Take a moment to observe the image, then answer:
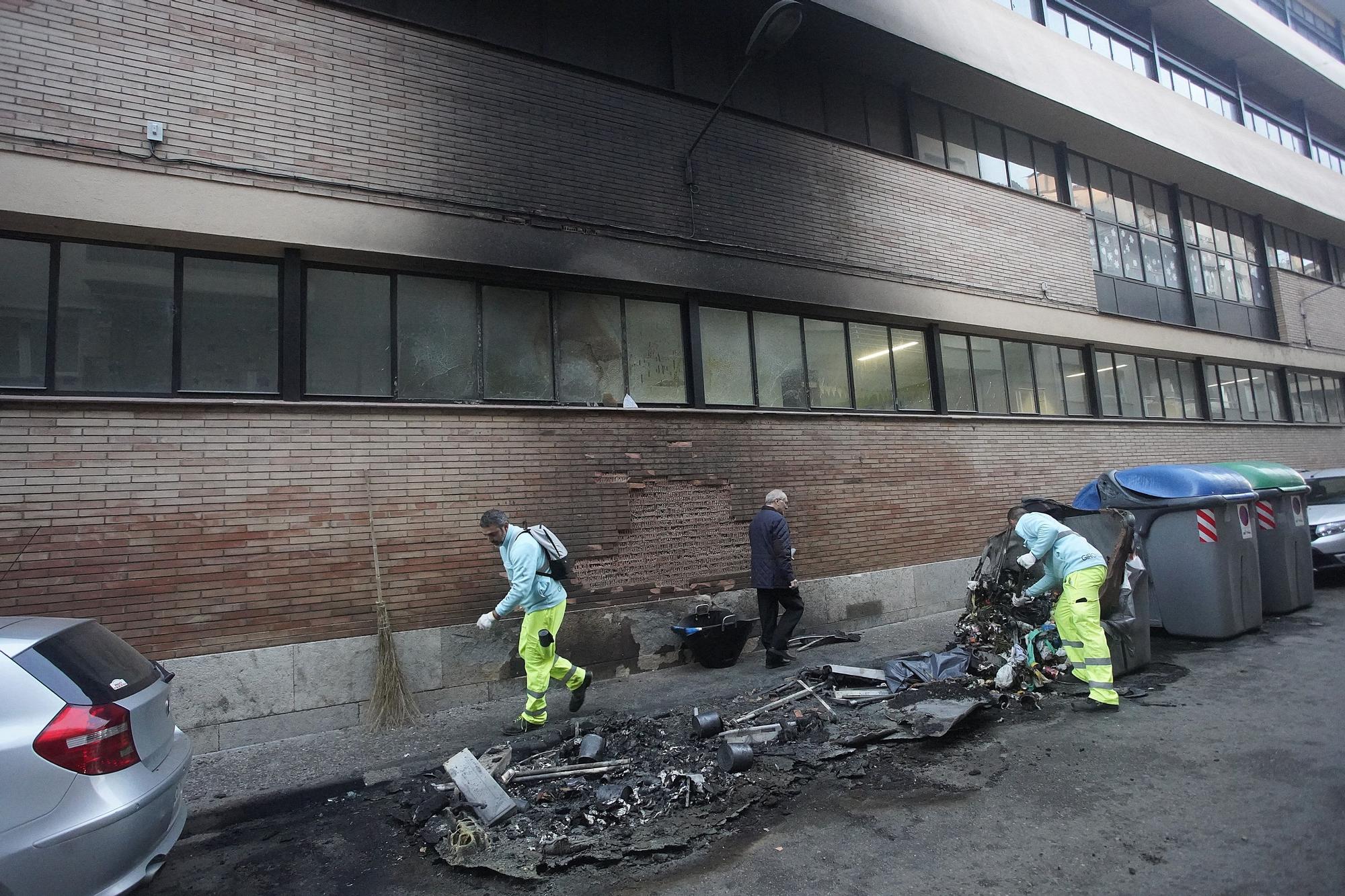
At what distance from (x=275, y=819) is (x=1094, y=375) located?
47.3 feet

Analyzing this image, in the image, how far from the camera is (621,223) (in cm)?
833

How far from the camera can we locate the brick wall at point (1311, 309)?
18.0 m

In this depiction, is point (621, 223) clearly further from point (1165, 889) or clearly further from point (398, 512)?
point (1165, 889)

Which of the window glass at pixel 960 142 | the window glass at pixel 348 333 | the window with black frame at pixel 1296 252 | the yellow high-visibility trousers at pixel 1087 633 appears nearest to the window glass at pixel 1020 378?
the window glass at pixel 960 142

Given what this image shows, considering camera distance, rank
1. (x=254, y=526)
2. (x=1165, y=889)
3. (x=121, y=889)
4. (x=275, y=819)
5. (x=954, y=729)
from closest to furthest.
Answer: (x=121, y=889)
(x=1165, y=889)
(x=275, y=819)
(x=954, y=729)
(x=254, y=526)

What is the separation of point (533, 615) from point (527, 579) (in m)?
0.34

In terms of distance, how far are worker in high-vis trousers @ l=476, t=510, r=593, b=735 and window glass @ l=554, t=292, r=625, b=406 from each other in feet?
7.15

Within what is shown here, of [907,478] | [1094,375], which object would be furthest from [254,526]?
[1094,375]

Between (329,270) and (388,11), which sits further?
(388,11)

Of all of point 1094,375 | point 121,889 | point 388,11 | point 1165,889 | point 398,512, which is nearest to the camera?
point 121,889

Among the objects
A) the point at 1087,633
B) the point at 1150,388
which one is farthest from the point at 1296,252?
the point at 1087,633

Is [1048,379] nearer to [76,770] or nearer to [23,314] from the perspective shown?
[76,770]

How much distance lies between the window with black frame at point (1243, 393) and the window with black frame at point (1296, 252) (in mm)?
3087

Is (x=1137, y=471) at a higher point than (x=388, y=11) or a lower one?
lower
